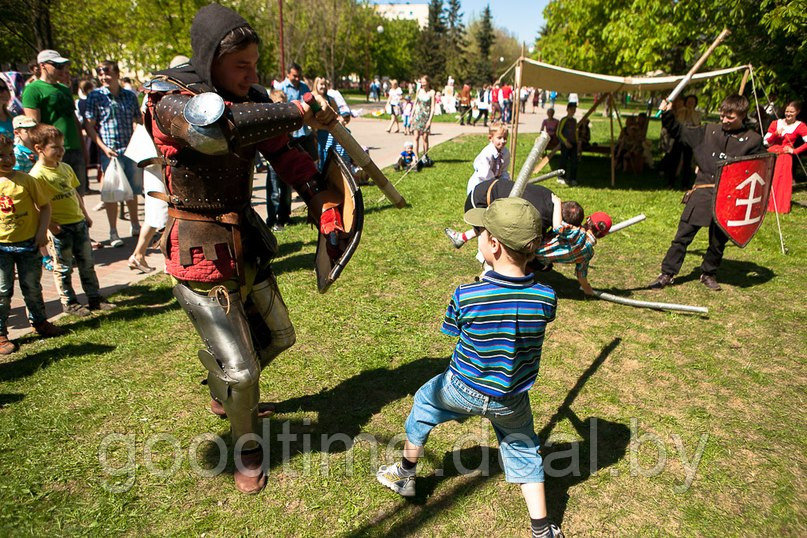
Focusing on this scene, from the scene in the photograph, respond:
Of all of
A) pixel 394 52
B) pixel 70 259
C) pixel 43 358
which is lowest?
pixel 43 358

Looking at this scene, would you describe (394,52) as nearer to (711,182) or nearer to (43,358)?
(711,182)

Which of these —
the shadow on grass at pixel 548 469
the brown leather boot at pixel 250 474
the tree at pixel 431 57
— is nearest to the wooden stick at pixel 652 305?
the shadow on grass at pixel 548 469

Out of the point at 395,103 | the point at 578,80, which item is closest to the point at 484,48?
the point at 395,103

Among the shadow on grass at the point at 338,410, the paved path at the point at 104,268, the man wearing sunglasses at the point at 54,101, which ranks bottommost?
the shadow on grass at the point at 338,410

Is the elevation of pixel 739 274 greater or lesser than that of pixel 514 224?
lesser

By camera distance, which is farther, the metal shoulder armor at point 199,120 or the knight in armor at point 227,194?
the knight in armor at point 227,194

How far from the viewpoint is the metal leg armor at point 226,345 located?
8.40 ft

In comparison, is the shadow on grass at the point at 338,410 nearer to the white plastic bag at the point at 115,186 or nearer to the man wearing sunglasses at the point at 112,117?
the white plastic bag at the point at 115,186

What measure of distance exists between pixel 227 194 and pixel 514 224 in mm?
1363

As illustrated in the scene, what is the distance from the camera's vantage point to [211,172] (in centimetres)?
242

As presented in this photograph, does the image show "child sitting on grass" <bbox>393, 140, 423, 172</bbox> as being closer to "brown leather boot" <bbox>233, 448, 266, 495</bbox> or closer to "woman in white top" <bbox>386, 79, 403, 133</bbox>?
Result: "woman in white top" <bbox>386, 79, 403, 133</bbox>

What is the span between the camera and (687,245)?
18.2 ft

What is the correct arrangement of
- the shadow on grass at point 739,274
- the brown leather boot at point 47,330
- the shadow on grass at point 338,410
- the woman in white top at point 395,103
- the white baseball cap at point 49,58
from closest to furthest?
the shadow on grass at point 338,410, the brown leather boot at point 47,330, the white baseball cap at point 49,58, the shadow on grass at point 739,274, the woman in white top at point 395,103

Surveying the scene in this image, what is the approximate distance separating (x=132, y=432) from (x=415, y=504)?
1.78 metres
